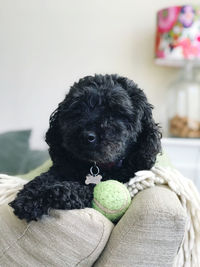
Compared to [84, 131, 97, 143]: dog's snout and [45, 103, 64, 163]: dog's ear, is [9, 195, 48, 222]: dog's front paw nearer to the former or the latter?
[84, 131, 97, 143]: dog's snout

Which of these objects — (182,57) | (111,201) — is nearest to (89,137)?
(111,201)

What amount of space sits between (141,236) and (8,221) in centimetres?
36

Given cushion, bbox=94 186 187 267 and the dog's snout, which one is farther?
the dog's snout

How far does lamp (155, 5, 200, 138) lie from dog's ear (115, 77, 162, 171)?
1074 millimetres

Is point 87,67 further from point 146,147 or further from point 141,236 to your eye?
point 141,236

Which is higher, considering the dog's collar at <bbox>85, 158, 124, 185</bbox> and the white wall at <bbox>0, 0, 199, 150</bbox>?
the white wall at <bbox>0, 0, 199, 150</bbox>

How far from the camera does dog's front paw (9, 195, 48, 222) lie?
91 cm

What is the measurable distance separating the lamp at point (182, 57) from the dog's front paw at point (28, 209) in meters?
1.62

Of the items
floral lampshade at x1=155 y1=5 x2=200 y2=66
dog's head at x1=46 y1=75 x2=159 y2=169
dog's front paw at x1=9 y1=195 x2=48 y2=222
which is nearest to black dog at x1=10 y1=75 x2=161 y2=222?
dog's head at x1=46 y1=75 x2=159 y2=169

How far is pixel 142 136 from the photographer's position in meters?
1.33

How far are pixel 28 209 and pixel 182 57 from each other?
1663 mm

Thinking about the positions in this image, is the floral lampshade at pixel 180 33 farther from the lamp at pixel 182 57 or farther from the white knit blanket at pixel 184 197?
the white knit blanket at pixel 184 197

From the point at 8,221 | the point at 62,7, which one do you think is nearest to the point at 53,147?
the point at 8,221

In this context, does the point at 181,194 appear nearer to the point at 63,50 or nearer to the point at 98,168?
the point at 98,168
